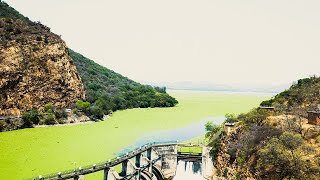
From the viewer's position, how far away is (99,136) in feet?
218

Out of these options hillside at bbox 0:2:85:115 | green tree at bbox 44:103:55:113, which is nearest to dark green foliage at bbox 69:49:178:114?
hillside at bbox 0:2:85:115

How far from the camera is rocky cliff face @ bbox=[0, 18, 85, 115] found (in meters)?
80.6

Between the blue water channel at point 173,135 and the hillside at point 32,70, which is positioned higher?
the hillside at point 32,70

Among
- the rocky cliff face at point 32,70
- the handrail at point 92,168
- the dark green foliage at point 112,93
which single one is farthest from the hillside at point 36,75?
the handrail at point 92,168

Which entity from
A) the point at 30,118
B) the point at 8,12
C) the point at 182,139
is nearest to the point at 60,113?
the point at 30,118

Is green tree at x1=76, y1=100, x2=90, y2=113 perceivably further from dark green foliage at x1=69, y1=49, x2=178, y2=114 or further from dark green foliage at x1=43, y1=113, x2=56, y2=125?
dark green foliage at x1=43, y1=113, x2=56, y2=125

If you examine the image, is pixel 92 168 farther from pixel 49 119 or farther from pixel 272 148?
pixel 49 119

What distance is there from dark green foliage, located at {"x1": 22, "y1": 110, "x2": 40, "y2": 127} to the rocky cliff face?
3913mm

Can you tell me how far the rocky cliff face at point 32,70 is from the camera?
80.6 m

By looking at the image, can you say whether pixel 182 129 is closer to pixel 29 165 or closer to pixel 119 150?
pixel 119 150

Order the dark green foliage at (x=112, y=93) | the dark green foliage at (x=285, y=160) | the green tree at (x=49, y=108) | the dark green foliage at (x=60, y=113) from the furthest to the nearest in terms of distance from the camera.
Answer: the dark green foliage at (x=112, y=93), the dark green foliage at (x=60, y=113), the green tree at (x=49, y=108), the dark green foliage at (x=285, y=160)

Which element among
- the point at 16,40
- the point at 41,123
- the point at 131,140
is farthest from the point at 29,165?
the point at 16,40

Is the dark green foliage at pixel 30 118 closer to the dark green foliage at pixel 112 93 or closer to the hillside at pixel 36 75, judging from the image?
the hillside at pixel 36 75

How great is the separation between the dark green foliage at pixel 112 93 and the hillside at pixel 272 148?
68256mm
